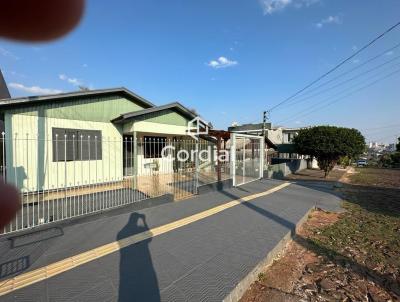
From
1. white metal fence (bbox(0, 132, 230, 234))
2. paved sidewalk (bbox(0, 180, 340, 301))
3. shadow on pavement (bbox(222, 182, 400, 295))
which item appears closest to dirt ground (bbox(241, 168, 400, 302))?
shadow on pavement (bbox(222, 182, 400, 295))

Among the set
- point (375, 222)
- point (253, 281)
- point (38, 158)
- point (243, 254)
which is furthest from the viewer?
point (38, 158)

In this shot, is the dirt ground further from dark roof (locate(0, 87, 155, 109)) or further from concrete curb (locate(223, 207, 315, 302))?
dark roof (locate(0, 87, 155, 109))

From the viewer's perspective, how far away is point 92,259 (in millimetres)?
4102

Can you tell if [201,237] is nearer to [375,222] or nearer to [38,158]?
[375,222]

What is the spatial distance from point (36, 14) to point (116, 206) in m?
6.41

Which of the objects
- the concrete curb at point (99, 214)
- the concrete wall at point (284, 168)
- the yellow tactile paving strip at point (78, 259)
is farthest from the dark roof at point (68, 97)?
the concrete wall at point (284, 168)

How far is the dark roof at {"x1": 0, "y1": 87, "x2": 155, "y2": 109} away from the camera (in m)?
7.70

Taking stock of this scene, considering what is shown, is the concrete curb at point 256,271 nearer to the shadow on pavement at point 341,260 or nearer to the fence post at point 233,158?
the shadow on pavement at point 341,260

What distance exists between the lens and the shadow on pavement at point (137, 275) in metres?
3.17

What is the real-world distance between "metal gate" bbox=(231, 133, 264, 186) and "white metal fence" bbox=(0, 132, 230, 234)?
2.13ft

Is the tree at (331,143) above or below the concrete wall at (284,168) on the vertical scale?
above

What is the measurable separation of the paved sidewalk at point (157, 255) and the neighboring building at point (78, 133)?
227cm

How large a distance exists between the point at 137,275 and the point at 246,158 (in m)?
9.99

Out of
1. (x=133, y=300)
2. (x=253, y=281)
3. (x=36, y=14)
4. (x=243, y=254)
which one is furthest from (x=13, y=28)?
(x=243, y=254)
